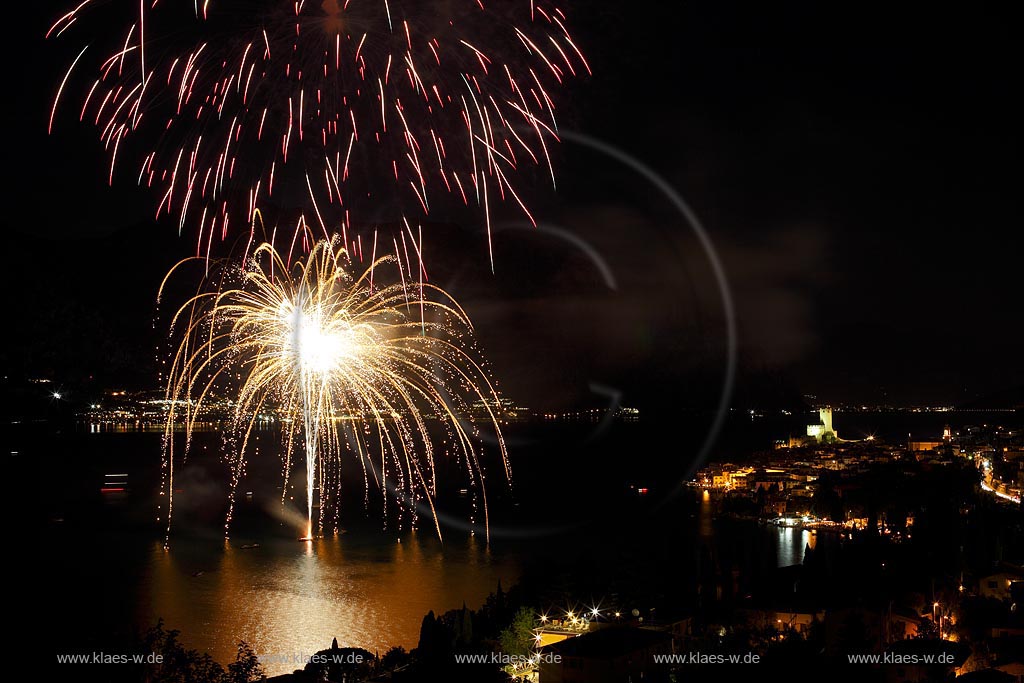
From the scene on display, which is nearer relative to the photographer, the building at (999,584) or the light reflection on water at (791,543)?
the building at (999,584)

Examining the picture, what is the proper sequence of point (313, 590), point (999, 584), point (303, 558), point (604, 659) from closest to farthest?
point (604, 659)
point (999, 584)
point (313, 590)
point (303, 558)

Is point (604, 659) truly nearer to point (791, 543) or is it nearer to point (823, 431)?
point (791, 543)

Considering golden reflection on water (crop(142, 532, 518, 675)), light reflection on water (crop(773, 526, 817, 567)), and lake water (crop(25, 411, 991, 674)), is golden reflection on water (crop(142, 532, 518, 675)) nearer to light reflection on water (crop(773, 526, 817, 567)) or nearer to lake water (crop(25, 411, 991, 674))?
lake water (crop(25, 411, 991, 674))

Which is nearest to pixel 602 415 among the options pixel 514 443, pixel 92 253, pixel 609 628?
pixel 514 443

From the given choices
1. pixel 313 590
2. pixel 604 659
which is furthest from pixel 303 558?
pixel 604 659

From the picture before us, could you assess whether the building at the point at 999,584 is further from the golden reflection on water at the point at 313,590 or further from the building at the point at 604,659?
the golden reflection on water at the point at 313,590

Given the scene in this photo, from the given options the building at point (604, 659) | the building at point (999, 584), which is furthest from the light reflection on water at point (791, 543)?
the building at point (604, 659)
